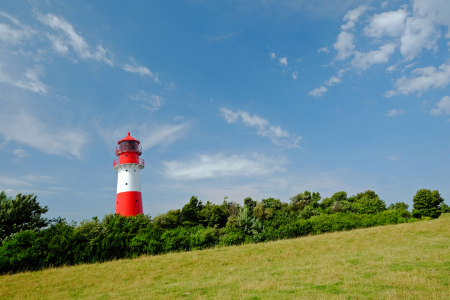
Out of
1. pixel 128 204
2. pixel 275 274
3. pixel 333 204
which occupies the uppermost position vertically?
pixel 128 204

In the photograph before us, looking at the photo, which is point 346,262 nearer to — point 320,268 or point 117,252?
point 320,268

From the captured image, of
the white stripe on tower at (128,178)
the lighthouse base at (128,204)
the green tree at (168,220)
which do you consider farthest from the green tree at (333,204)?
the white stripe on tower at (128,178)

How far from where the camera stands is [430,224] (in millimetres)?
26859

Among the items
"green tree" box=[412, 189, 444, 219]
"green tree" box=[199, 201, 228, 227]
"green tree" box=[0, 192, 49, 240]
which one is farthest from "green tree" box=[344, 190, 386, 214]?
"green tree" box=[0, 192, 49, 240]

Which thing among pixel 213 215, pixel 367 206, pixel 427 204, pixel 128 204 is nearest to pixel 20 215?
pixel 128 204

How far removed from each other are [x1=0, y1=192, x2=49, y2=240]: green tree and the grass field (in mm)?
7581

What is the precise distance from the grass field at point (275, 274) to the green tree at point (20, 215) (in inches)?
298

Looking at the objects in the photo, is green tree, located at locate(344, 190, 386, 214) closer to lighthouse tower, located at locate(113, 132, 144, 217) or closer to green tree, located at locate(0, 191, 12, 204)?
lighthouse tower, located at locate(113, 132, 144, 217)

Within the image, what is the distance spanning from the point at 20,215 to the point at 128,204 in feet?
33.7

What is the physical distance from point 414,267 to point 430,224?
791 inches

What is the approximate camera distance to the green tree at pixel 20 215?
78.6 feet

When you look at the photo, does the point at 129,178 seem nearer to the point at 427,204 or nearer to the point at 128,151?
the point at 128,151

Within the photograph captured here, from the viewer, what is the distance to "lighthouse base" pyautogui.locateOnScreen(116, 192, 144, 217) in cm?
3172

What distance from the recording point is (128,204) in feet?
105
